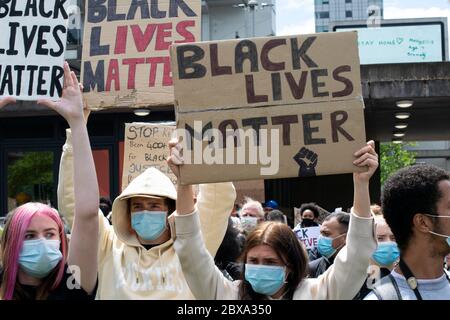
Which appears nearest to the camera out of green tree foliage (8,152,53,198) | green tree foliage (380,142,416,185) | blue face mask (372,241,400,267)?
blue face mask (372,241,400,267)

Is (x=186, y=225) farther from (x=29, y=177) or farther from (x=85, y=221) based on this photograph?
(x=29, y=177)

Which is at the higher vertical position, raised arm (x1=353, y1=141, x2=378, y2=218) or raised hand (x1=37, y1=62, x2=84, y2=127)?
raised hand (x1=37, y1=62, x2=84, y2=127)

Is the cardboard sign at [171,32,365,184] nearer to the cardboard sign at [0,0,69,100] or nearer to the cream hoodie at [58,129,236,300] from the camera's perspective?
the cream hoodie at [58,129,236,300]

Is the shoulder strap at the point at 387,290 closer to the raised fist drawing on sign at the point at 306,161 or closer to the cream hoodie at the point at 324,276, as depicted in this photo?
the cream hoodie at the point at 324,276

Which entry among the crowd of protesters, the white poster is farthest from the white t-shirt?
the white poster

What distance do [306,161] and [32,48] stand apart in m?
1.84

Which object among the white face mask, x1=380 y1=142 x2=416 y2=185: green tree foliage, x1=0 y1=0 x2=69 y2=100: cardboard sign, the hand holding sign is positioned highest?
x1=380 y1=142 x2=416 y2=185: green tree foliage

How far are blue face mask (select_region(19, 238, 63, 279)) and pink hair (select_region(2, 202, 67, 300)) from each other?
0.03m

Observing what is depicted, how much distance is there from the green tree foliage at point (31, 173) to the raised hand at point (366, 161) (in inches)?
459

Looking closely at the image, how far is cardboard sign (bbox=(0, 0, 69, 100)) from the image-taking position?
13.0 feet

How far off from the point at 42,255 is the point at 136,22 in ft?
7.72

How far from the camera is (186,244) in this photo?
3.13 metres

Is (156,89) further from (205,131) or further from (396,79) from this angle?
(396,79)
